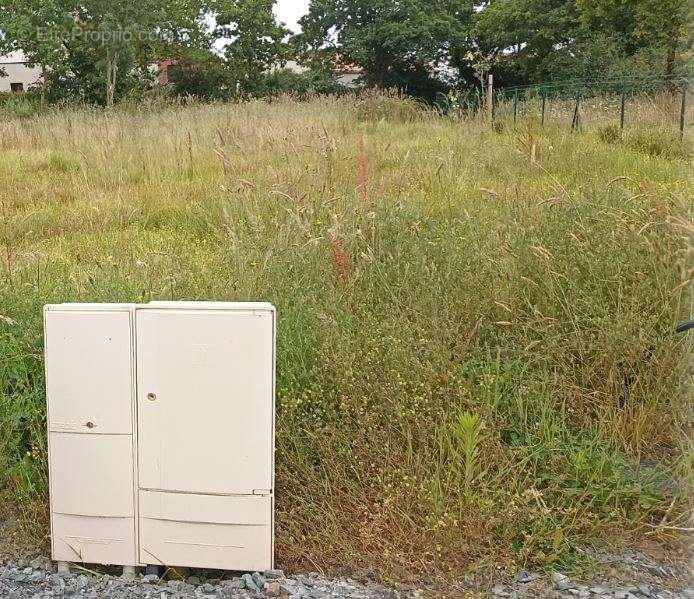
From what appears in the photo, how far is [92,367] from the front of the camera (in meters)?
2.72

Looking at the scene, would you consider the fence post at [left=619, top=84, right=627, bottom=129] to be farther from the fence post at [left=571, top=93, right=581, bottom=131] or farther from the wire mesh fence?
the fence post at [left=571, top=93, right=581, bottom=131]

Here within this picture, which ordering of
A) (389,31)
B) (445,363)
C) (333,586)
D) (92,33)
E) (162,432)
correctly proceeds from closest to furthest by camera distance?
(333,586)
(162,432)
(445,363)
(389,31)
(92,33)

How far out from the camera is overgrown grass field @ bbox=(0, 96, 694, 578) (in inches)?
109

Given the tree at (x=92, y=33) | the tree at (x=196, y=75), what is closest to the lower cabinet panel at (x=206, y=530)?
the tree at (x=92, y=33)

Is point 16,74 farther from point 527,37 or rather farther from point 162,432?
point 162,432

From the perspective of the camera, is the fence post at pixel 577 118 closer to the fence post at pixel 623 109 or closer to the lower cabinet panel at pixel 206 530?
the fence post at pixel 623 109

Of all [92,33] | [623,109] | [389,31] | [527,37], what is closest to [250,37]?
[92,33]

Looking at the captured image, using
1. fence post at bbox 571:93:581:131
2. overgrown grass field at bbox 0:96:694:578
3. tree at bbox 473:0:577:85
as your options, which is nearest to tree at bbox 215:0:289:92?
tree at bbox 473:0:577:85

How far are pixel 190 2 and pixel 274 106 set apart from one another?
18363 millimetres

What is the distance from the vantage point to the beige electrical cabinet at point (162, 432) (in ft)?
8.69

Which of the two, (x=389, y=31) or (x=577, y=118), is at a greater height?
(x=389, y=31)

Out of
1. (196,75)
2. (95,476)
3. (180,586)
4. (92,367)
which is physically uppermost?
(196,75)

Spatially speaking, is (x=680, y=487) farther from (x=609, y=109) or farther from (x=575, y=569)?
(x=609, y=109)

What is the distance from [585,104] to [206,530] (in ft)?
37.8
